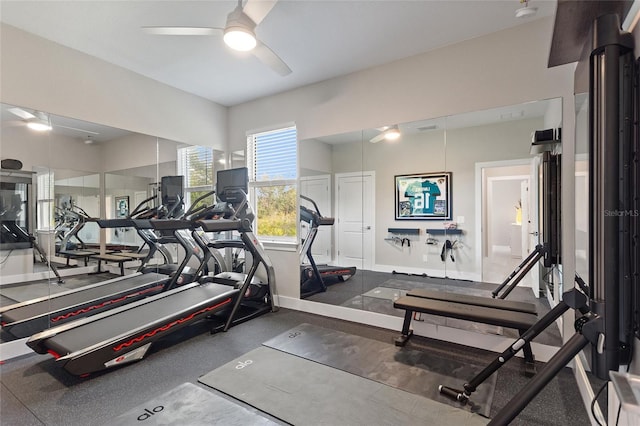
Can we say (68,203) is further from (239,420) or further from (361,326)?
(361,326)

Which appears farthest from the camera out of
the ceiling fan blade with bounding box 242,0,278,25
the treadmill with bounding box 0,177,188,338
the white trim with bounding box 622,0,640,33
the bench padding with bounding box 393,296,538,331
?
the treadmill with bounding box 0,177,188,338

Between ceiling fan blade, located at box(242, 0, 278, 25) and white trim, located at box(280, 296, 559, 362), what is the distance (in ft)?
10.9

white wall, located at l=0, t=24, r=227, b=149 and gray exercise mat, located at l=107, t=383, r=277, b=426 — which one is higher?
white wall, located at l=0, t=24, r=227, b=149

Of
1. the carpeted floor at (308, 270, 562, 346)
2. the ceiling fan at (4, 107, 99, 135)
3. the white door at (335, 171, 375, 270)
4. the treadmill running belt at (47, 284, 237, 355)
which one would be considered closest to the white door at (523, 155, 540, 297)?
the carpeted floor at (308, 270, 562, 346)

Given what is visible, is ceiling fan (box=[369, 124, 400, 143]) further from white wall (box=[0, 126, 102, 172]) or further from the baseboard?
white wall (box=[0, 126, 102, 172])

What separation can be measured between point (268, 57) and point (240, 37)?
473 millimetres

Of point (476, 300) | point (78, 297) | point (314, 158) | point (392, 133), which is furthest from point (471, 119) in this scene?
point (78, 297)

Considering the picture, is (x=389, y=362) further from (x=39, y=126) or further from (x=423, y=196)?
(x=39, y=126)

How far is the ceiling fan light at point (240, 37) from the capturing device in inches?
90.0

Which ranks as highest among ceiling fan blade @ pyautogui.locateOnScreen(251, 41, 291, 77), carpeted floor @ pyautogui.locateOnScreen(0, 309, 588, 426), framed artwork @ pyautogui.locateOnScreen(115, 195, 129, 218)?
ceiling fan blade @ pyautogui.locateOnScreen(251, 41, 291, 77)

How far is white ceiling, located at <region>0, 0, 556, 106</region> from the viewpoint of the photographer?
268 cm

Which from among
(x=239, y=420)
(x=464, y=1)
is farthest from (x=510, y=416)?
(x=464, y=1)

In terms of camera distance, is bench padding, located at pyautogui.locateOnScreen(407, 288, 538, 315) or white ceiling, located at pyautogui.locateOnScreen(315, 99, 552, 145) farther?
white ceiling, located at pyautogui.locateOnScreen(315, 99, 552, 145)

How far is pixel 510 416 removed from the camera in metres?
1.48
